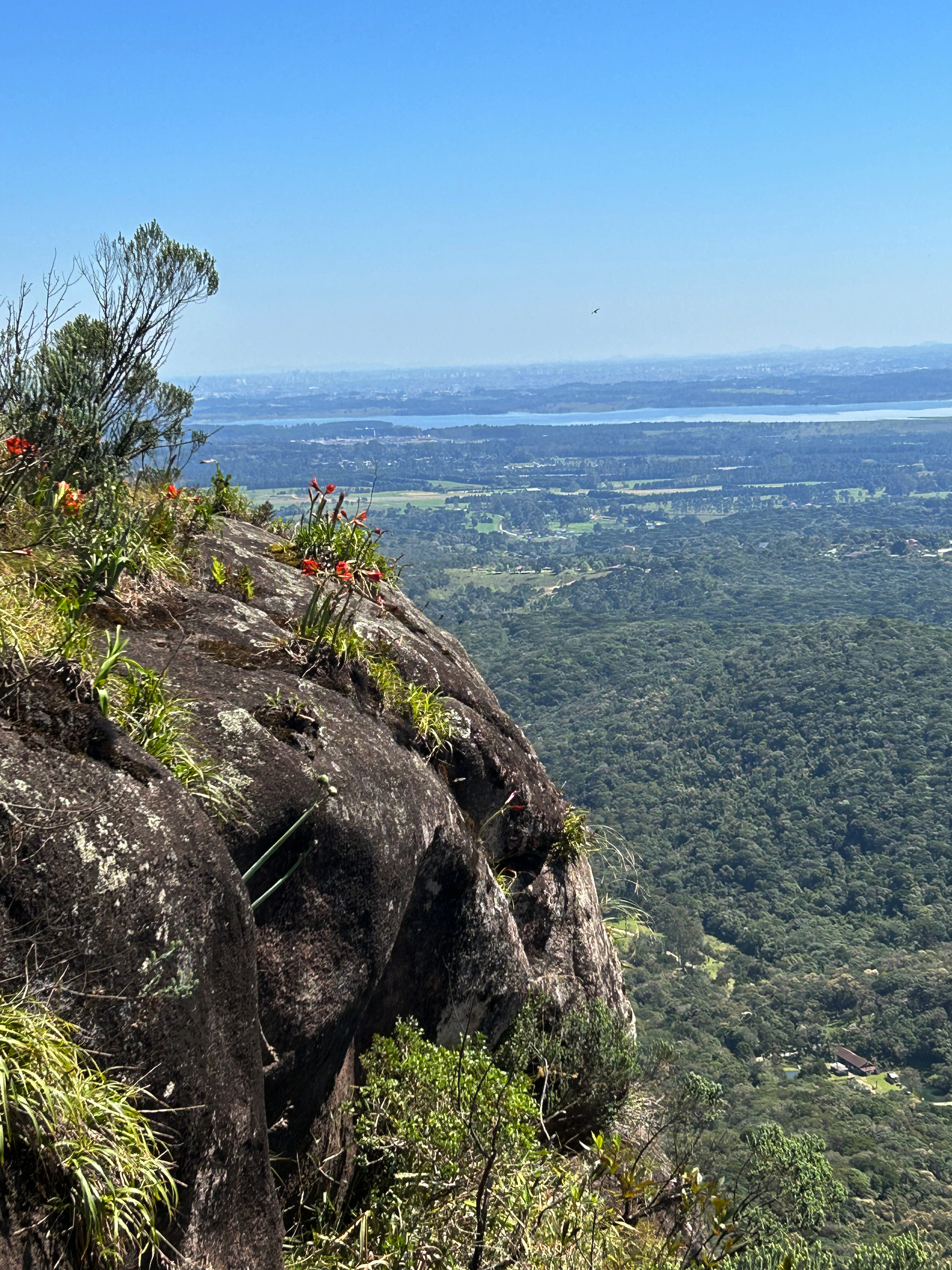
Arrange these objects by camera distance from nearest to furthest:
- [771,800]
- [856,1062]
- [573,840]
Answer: [573,840] → [856,1062] → [771,800]

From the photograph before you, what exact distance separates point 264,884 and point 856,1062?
46609mm

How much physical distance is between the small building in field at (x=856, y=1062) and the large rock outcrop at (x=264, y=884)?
41108mm

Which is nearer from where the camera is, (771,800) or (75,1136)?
(75,1136)

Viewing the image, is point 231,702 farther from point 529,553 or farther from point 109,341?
point 529,553

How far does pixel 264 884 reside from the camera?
4.73m

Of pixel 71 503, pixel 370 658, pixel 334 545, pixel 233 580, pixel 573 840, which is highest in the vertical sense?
pixel 71 503

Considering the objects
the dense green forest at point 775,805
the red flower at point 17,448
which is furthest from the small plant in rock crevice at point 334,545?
the red flower at point 17,448

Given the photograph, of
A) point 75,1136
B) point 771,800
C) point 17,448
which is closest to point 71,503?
point 17,448

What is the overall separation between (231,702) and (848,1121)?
37.0m

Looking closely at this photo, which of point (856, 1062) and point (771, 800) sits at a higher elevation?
point (771, 800)

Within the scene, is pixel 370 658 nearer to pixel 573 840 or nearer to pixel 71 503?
pixel 71 503

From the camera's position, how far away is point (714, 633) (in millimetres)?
111562

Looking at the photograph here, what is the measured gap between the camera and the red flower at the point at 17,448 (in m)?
5.66

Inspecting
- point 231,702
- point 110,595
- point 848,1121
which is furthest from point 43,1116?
point 848,1121
